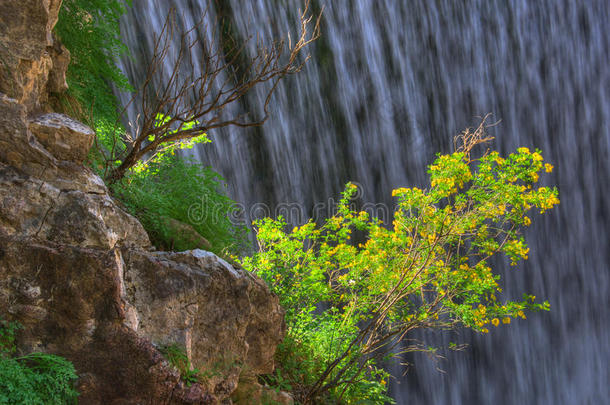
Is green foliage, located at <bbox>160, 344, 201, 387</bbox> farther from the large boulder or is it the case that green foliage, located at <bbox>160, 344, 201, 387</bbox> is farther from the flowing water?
the flowing water

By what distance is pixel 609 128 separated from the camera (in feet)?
48.1

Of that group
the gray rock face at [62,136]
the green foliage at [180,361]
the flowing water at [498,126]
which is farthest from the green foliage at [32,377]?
the flowing water at [498,126]

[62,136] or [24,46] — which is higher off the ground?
[24,46]

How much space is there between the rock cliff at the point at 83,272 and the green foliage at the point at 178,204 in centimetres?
42

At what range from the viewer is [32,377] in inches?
110

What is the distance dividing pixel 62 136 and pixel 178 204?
1272 millimetres

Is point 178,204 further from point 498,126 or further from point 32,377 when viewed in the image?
point 498,126

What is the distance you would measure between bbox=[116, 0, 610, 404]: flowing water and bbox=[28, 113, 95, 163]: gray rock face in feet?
35.2

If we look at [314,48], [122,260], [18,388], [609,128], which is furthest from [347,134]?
[18,388]

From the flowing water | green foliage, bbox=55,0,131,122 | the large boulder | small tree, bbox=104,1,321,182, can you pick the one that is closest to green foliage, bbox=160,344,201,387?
small tree, bbox=104,1,321,182

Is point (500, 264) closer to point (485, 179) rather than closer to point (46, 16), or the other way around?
point (485, 179)

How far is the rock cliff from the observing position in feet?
10.2

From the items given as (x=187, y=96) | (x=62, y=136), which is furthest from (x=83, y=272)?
(x=187, y=96)

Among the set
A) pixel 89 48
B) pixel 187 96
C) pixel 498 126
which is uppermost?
pixel 498 126
